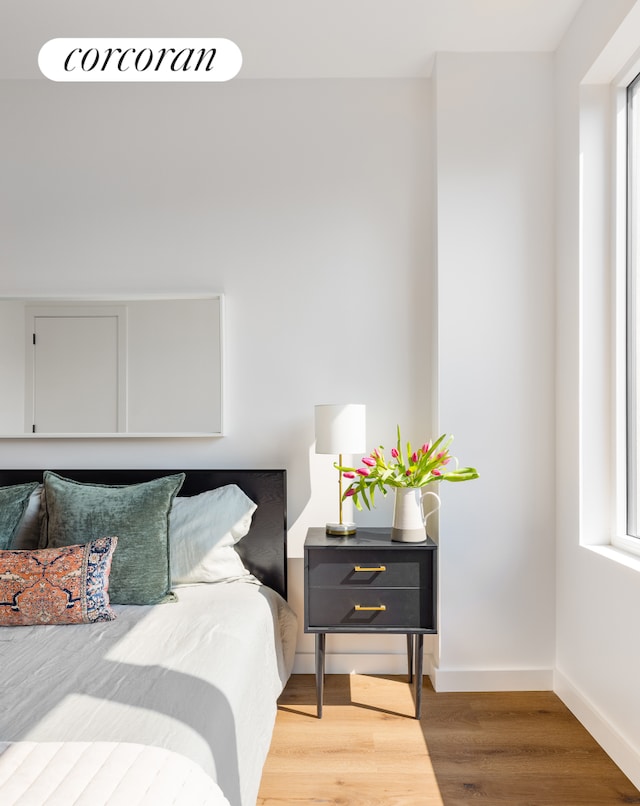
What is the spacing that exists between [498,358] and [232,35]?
1.77m

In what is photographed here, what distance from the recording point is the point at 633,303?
7.91ft

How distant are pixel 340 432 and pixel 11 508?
4.50ft

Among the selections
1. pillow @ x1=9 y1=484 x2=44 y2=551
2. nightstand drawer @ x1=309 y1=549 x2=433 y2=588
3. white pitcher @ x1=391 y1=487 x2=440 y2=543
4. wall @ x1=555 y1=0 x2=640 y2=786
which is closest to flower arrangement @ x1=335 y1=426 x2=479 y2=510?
white pitcher @ x1=391 y1=487 x2=440 y2=543

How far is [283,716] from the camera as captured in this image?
2.53 m

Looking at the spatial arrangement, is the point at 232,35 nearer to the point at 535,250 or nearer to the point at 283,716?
the point at 535,250

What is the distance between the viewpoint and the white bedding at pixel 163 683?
4.62 feet

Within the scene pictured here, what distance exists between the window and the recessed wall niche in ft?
5.61

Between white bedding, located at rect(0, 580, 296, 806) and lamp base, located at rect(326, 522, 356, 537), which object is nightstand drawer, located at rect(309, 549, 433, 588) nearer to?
lamp base, located at rect(326, 522, 356, 537)

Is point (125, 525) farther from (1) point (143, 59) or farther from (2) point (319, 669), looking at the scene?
(1) point (143, 59)

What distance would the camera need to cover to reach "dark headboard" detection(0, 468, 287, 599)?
A: 2.83m

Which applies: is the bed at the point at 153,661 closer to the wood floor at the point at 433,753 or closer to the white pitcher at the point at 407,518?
the wood floor at the point at 433,753

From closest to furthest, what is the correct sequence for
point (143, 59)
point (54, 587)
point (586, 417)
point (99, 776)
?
point (99, 776) < point (54, 587) < point (586, 417) < point (143, 59)

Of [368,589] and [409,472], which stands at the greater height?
[409,472]

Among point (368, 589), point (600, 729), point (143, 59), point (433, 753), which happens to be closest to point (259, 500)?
point (368, 589)
